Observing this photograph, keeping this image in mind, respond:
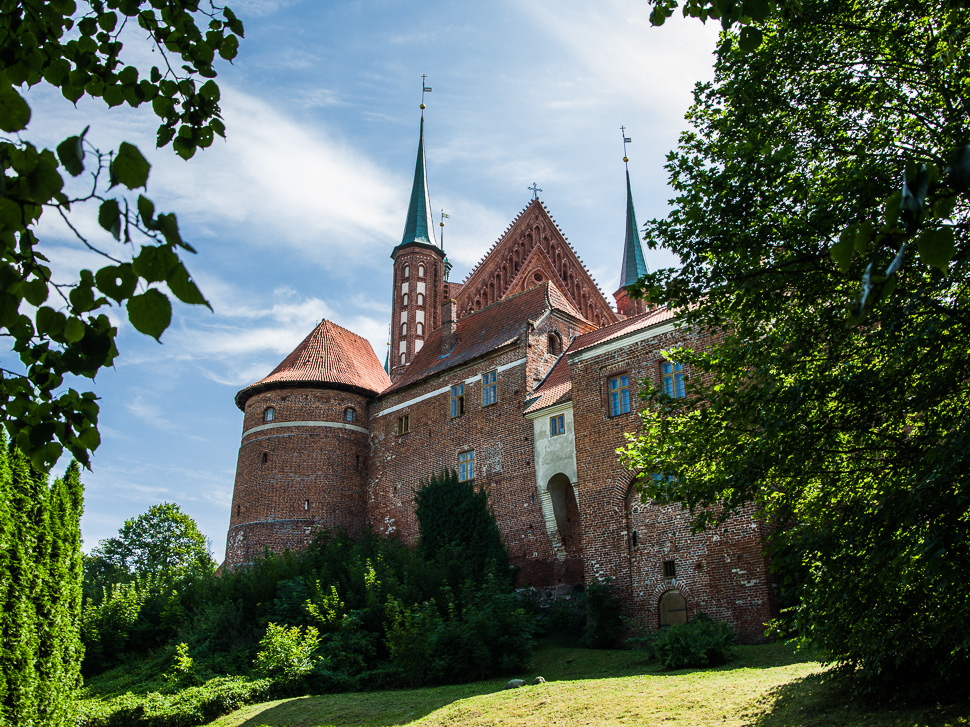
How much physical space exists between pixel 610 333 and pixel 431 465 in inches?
347

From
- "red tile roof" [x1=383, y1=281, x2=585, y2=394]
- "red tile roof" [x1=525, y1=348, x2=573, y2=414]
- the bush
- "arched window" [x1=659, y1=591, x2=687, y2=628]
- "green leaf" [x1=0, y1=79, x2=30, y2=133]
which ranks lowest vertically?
the bush

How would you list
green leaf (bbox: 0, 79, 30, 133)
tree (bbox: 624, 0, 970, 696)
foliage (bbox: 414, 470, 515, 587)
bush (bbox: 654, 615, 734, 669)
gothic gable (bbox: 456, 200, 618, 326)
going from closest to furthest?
green leaf (bbox: 0, 79, 30, 133), tree (bbox: 624, 0, 970, 696), bush (bbox: 654, 615, 734, 669), foliage (bbox: 414, 470, 515, 587), gothic gable (bbox: 456, 200, 618, 326)

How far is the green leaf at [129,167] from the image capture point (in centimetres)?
278

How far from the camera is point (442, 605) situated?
20469mm

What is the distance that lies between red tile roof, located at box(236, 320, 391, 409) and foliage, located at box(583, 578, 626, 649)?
15.9 m

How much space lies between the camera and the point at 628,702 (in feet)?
39.1

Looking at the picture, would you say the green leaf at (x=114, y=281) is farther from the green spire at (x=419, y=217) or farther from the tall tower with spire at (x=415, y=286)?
the green spire at (x=419, y=217)

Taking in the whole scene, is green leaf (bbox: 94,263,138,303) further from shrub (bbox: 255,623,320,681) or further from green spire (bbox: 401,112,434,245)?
green spire (bbox: 401,112,434,245)

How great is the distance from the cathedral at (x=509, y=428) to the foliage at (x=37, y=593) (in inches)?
481

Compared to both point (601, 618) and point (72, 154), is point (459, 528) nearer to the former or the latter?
point (601, 618)

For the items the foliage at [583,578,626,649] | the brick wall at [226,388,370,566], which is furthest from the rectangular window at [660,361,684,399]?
the brick wall at [226,388,370,566]

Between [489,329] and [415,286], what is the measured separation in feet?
25.3

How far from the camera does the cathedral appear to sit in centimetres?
2003

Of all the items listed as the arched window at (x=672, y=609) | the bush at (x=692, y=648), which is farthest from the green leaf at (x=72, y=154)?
the arched window at (x=672, y=609)
